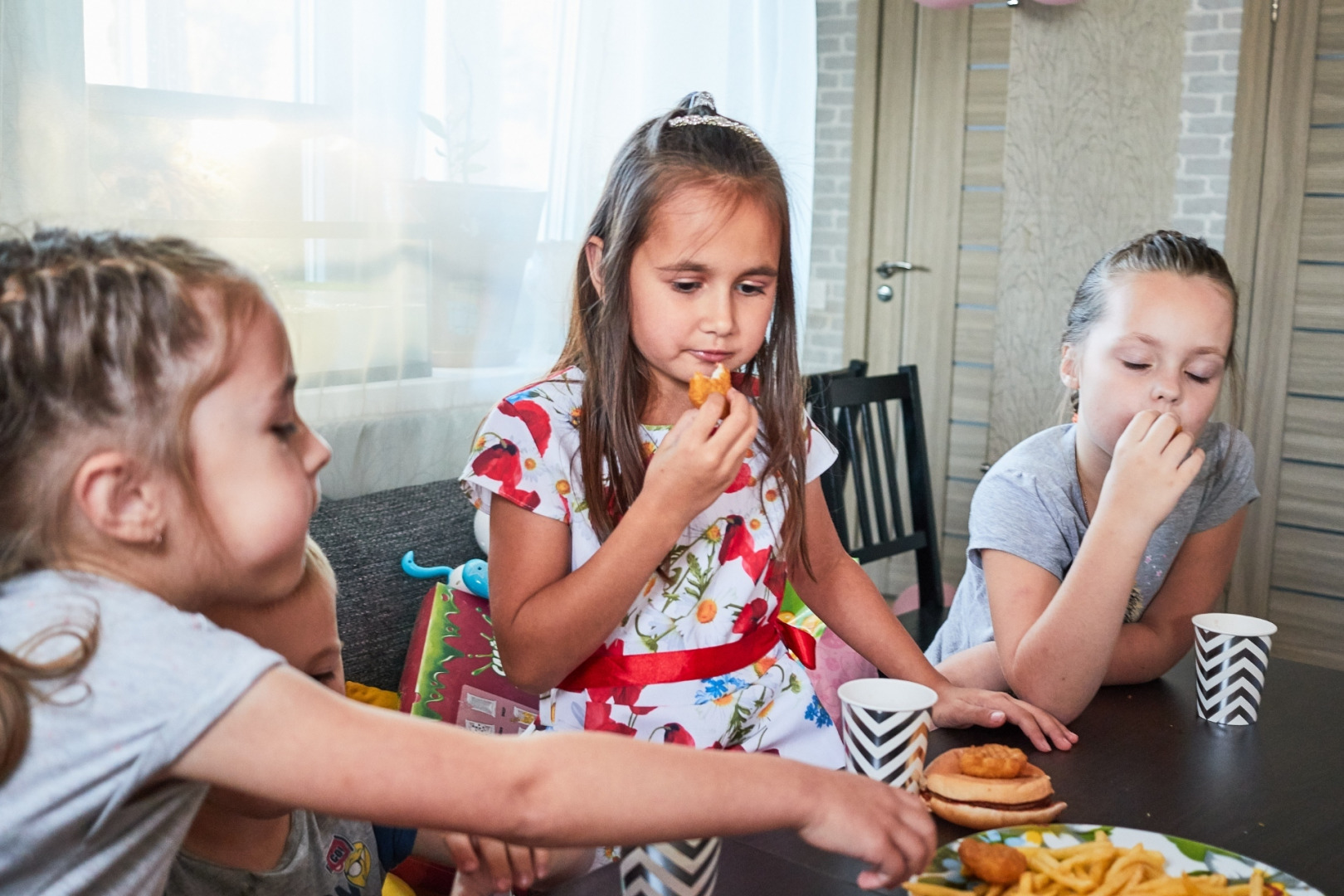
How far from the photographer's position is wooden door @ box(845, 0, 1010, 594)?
4.43 meters

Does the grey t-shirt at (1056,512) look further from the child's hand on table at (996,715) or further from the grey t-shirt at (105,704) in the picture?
the grey t-shirt at (105,704)

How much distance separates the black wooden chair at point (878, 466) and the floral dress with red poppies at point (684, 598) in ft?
3.67

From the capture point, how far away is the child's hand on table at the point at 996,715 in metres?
1.23

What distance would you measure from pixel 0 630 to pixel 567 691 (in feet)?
2.42

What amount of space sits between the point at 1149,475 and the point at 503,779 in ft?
3.19

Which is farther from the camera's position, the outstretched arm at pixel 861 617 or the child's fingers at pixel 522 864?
the outstretched arm at pixel 861 617

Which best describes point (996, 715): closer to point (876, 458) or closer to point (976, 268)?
point (876, 458)

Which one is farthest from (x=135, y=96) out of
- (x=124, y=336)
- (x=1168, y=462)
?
(x=1168, y=462)

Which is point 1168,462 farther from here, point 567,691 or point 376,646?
point 376,646

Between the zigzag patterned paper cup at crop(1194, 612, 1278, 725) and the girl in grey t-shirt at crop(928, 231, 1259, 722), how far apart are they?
0.10 metres

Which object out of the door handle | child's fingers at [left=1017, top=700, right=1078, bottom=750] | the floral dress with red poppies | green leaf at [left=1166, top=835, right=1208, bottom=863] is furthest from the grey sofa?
the door handle

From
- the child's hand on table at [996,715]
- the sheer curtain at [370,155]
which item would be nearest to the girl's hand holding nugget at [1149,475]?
the child's hand on table at [996,715]

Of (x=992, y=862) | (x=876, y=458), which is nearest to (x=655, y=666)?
(x=992, y=862)

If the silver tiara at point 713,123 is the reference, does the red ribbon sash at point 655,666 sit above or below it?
below
